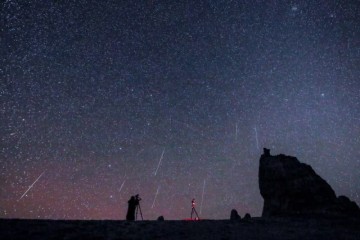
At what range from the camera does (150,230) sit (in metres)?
12.2

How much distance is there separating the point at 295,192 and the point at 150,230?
2097cm

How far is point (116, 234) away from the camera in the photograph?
11.0 m

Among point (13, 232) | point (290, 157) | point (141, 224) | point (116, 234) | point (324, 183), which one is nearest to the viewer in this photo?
point (13, 232)

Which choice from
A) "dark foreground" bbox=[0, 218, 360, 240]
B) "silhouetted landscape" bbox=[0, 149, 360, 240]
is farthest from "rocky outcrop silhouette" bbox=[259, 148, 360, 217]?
"dark foreground" bbox=[0, 218, 360, 240]

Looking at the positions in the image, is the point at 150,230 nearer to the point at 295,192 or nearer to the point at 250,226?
the point at 250,226

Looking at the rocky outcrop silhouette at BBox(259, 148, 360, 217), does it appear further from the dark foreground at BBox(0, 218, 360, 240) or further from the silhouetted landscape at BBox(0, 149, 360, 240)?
the dark foreground at BBox(0, 218, 360, 240)

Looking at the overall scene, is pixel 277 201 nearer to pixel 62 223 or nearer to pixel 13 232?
pixel 62 223

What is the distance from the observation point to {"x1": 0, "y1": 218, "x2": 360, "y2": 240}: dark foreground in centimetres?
1032

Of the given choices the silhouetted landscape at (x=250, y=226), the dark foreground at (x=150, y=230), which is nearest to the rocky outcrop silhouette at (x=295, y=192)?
the silhouetted landscape at (x=250, y=226)

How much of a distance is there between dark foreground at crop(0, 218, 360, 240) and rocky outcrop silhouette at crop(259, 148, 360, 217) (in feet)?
33.8

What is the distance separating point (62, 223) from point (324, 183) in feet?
90.6

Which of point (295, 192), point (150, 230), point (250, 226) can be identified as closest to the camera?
point (150, 230)

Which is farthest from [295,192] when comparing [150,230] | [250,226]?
[150,230]

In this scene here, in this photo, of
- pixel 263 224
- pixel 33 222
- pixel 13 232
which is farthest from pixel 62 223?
pixel 263 224
